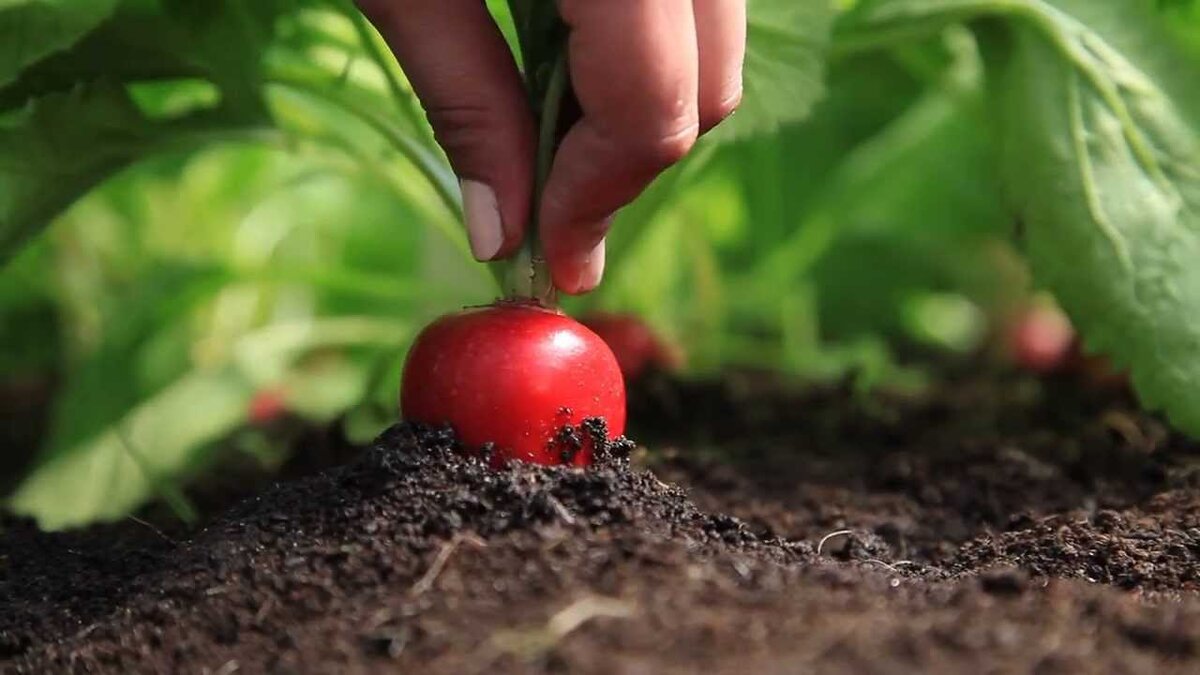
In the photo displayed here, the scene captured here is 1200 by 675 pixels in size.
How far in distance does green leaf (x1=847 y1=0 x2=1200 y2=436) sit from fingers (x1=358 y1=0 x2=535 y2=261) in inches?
30.3

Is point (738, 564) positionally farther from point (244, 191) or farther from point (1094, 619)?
point (244, 191)

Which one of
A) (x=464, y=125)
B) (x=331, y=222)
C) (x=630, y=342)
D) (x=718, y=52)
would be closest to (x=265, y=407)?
(x=630, y=342)

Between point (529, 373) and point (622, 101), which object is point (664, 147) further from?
point (529, 373)

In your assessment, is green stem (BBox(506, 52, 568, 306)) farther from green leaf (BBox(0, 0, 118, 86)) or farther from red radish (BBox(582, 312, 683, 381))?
red radish (BBox(582, 312, 683, 381))

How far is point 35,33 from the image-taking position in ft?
4.78

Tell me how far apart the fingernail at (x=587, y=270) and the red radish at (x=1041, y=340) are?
1.71 metres

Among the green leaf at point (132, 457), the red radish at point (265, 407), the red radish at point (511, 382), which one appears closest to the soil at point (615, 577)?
the red radish at point (511, 382)

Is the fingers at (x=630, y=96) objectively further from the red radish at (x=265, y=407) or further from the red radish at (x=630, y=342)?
the red radish at (x=265, y=407)

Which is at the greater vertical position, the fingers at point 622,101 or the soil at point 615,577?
the fingers at point 622,101

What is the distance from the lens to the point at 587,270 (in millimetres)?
1323

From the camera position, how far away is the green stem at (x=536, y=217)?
1.27 meters

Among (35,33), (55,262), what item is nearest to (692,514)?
(35,33)

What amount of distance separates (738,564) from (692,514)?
6.2 inches

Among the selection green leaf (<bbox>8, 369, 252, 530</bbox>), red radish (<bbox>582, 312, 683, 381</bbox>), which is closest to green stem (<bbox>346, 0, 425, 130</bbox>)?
green leaf (<bbox>8, 369, 252, 530</bbox>)
